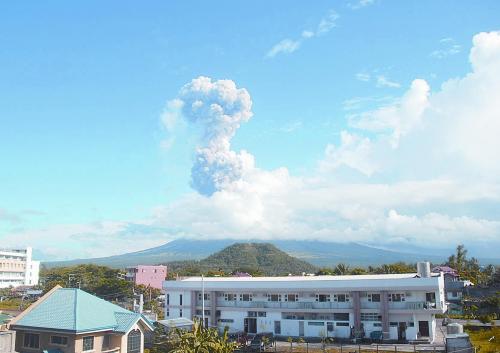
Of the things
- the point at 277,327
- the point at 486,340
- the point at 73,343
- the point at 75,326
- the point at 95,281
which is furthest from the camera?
the point at 95,281

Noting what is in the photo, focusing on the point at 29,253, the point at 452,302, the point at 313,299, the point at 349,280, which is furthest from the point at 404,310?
the point at 29,253

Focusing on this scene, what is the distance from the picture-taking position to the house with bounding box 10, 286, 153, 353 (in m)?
29.0

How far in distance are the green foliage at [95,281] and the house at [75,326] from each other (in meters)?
42.7

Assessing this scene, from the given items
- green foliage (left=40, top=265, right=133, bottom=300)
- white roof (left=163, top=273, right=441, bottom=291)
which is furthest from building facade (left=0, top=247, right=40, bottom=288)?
white roof (left=163, top=273, right=441, bottom=291)

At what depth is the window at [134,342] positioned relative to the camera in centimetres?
3197

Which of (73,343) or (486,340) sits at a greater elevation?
(73,343)

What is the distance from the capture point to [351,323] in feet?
142

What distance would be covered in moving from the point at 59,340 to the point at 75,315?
1.59m

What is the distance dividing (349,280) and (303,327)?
20.1ft

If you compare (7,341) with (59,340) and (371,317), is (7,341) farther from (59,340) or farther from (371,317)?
(371,317)

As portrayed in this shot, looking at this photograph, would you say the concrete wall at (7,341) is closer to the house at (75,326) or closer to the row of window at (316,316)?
the house at (75,326)

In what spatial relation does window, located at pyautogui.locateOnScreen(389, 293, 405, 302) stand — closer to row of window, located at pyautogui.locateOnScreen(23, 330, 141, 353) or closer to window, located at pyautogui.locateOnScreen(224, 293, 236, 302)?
window, located at pyautogui.locateOnScreen(224, 293, 236, 302)

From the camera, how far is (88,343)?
97.0 feet

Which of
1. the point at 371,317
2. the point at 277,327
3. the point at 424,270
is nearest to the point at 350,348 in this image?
the point at 371,317
